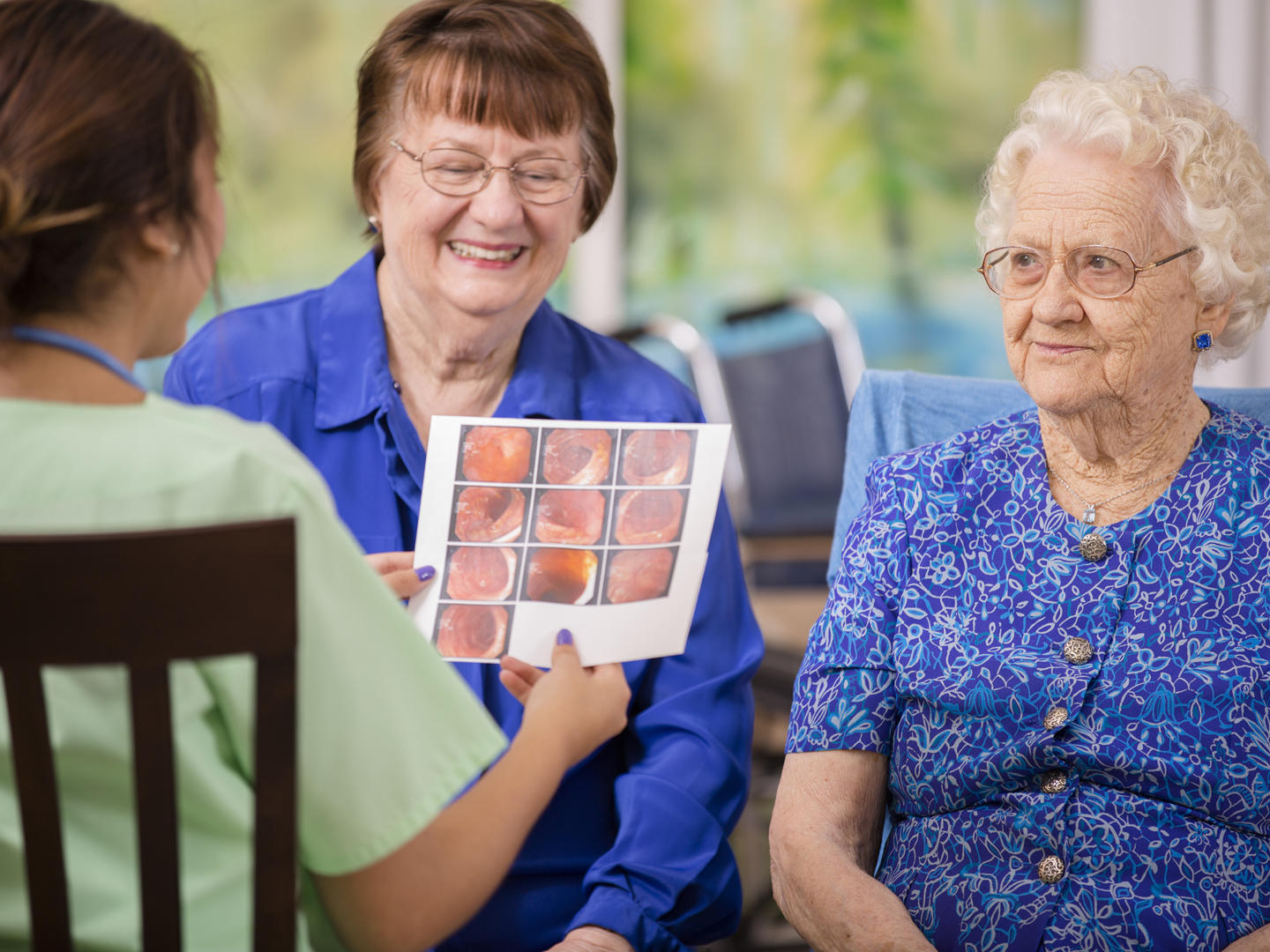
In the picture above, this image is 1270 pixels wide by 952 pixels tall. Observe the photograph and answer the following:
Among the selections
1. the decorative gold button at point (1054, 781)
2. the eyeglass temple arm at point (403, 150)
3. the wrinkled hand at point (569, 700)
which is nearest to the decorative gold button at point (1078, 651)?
the decorative gold button at point (1054, 781)

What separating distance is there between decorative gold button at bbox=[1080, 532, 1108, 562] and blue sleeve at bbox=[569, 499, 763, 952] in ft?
1.32

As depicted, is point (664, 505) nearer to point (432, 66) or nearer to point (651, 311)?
point (432, 66)

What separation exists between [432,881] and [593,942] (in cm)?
44

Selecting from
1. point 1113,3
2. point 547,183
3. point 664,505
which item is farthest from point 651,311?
point 664,505

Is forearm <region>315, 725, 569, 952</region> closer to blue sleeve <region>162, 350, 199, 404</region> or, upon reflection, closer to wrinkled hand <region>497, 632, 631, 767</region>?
wrinkled hand <region>497, 632, 631, 767</region>

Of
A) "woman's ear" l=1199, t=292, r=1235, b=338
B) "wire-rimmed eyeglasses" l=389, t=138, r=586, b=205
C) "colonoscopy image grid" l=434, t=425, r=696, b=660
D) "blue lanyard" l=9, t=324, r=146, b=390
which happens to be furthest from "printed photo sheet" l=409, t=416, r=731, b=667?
"woman's ear" l=1199, t=292, r=1235, b=338

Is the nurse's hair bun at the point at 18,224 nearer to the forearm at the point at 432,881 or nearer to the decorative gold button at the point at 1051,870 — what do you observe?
the forearm at the point at 432,881

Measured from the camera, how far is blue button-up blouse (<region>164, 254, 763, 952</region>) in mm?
1320

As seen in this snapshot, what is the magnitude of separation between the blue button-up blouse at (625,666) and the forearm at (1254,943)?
52cm

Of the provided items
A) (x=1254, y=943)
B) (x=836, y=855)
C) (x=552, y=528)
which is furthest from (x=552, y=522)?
(x=1254, y=943)

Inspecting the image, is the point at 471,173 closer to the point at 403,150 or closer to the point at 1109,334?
the point at 403,150

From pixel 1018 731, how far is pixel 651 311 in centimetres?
294

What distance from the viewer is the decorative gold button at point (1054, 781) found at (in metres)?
1.25

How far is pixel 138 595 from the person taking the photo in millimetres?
697
